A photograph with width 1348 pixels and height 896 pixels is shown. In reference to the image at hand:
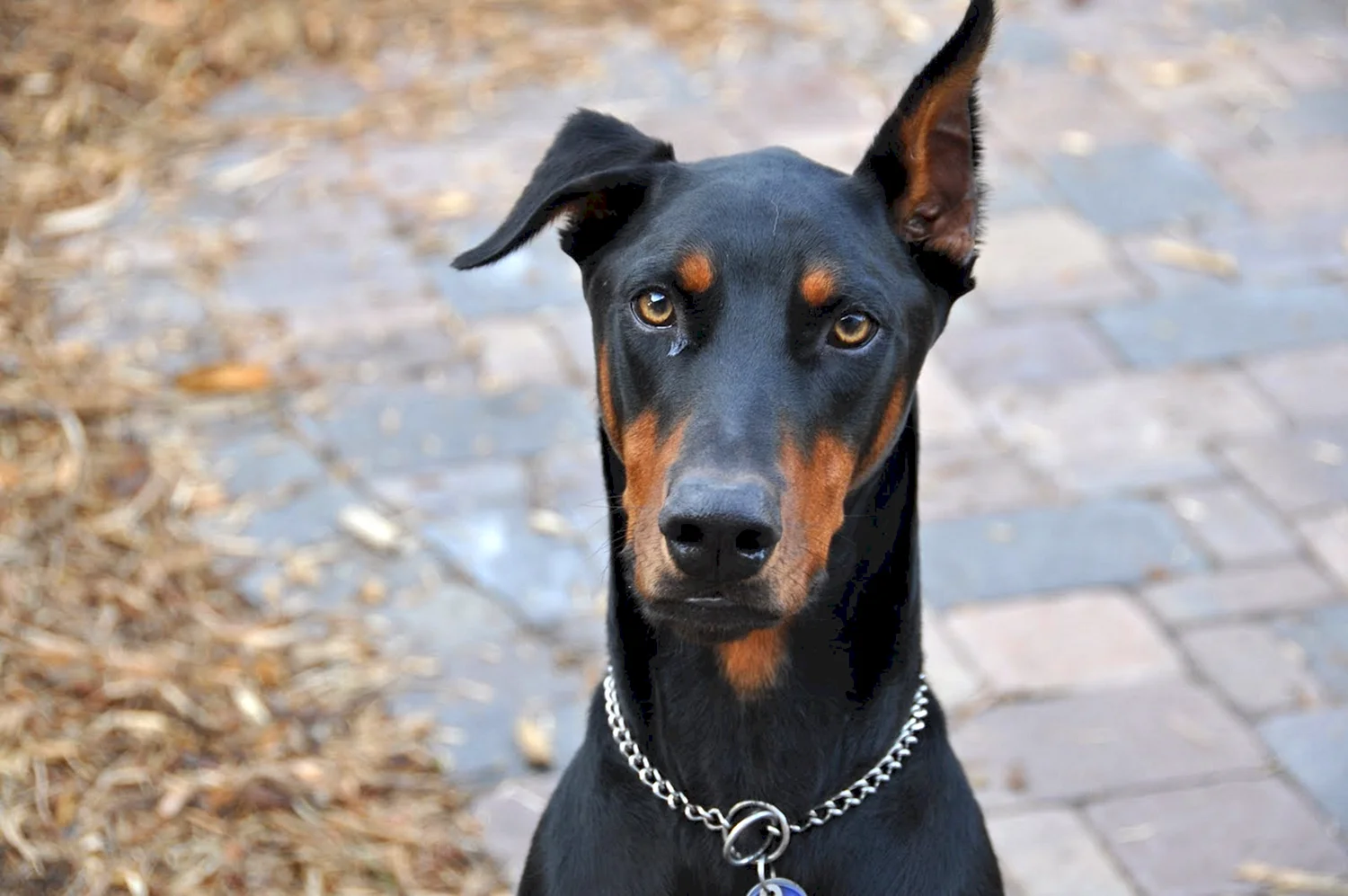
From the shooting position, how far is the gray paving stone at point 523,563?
14.2 feet

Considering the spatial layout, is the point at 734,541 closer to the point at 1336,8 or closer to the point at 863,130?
the point at 863,130

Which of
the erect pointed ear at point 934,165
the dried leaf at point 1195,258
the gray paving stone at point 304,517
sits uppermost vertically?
the erect pointed ear at point 934,165

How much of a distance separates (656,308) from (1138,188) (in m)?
3.87

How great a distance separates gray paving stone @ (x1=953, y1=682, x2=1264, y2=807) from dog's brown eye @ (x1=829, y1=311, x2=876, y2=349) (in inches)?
62.0

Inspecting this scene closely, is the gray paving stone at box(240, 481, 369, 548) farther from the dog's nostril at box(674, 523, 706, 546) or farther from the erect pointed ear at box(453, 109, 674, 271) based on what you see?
the dog's nostril at box(674, 523, 706, 546)

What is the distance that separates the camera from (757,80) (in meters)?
6.63

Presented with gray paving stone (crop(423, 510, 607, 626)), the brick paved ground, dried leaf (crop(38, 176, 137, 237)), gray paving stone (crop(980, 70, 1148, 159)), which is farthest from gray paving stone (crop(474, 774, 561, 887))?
gray paving stone (crop(980, 70, 1148, 159))

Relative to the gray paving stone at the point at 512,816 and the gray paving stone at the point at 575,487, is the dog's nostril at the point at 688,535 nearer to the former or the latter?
the gray paving stone at the point at 512,816

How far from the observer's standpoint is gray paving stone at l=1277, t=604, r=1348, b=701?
4059 millimetres

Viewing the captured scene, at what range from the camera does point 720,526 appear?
2238mm

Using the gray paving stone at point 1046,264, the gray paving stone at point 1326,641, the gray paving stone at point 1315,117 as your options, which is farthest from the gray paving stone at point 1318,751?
the gray paving stone at point 1315,117

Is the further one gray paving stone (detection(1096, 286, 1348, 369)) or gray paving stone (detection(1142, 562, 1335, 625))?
gray paving stone (detection(1096, 286, 1348, 369))

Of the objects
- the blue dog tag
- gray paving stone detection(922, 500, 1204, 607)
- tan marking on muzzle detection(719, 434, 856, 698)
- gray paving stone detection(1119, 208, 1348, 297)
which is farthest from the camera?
gray paving stone detection(1119, 208, 1348, 297)

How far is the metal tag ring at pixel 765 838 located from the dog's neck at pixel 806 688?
26mm
